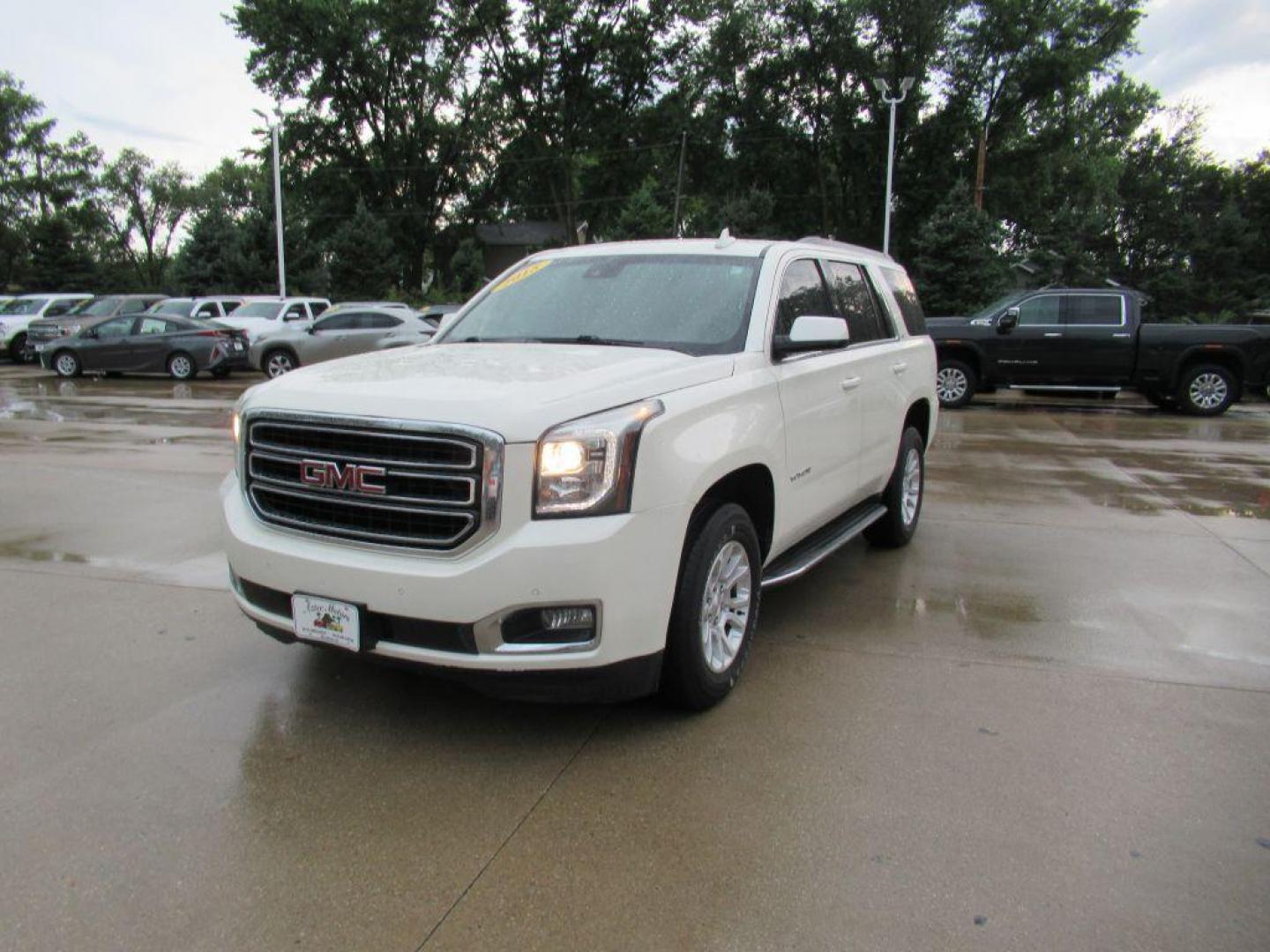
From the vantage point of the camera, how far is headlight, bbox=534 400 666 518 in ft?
10.6

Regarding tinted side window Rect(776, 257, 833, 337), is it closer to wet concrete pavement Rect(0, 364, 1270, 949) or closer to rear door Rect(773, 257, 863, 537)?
rear door Rect(773, 257, 863, 537)

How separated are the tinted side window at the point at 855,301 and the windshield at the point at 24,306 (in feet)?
90.6

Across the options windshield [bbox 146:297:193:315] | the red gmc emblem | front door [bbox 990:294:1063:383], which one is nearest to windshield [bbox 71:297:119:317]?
windshield [bbox 146:297:193:315]

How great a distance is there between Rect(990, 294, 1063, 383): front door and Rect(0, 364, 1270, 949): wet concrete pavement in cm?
1049

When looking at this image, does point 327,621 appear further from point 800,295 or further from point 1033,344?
point 1033,344

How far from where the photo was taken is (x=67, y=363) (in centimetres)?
2105

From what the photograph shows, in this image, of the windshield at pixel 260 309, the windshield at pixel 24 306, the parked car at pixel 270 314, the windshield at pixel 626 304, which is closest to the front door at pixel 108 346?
the parked car at pixel 270 314

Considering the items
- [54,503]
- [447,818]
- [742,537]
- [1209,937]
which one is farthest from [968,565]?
[54,503]

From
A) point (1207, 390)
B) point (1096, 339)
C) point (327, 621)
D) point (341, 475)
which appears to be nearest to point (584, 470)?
point (341, 475)

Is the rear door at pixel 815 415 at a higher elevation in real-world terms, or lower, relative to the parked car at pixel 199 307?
lower

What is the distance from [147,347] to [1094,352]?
18.4 meters

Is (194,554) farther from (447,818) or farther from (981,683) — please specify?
(981,683)

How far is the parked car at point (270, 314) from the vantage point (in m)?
23.5

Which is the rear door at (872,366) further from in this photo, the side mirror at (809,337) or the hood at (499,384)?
the hood at (499,384)
